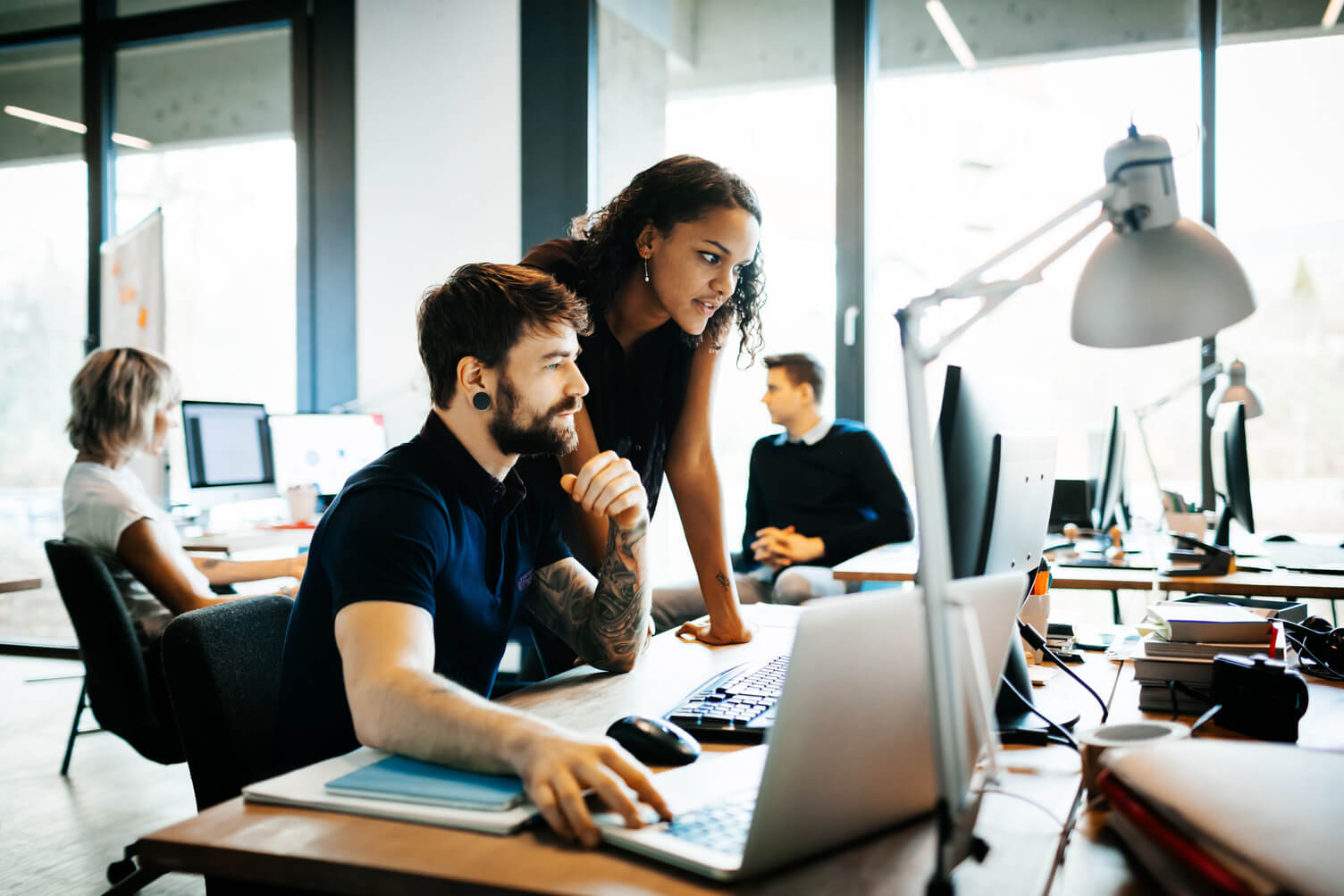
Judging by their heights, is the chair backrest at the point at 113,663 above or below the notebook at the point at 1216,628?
below

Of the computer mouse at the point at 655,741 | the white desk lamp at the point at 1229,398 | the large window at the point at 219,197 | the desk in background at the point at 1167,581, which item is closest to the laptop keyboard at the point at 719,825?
the computer mouse at the point at 655,741

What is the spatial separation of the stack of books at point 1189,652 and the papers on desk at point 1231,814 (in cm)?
52

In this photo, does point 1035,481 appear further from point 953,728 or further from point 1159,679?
point 953,728

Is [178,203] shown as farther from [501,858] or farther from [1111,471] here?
[501,858]

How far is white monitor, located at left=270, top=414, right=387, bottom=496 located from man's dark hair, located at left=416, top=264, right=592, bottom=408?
249 centimetres

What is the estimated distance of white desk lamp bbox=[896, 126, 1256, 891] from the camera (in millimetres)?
722

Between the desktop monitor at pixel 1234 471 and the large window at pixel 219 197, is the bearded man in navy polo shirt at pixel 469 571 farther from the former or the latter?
the large window at pixel 219 197

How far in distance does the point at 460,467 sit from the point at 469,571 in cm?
A: 13

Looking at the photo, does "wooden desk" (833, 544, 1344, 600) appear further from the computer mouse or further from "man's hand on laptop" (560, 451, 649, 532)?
the computer mouse

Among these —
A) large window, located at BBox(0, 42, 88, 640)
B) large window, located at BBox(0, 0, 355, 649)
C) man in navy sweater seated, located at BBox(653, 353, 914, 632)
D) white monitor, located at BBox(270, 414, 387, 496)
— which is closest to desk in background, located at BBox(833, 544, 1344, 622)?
man in navy sweater seated, located at BBox(653, 353, 914, 632)

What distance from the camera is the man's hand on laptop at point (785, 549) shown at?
3521 millimetres

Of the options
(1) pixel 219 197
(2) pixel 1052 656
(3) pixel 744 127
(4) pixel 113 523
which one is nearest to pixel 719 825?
(2) pixel 1052 656

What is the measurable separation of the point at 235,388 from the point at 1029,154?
157 inches

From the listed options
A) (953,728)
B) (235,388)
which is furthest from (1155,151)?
(235,388)
